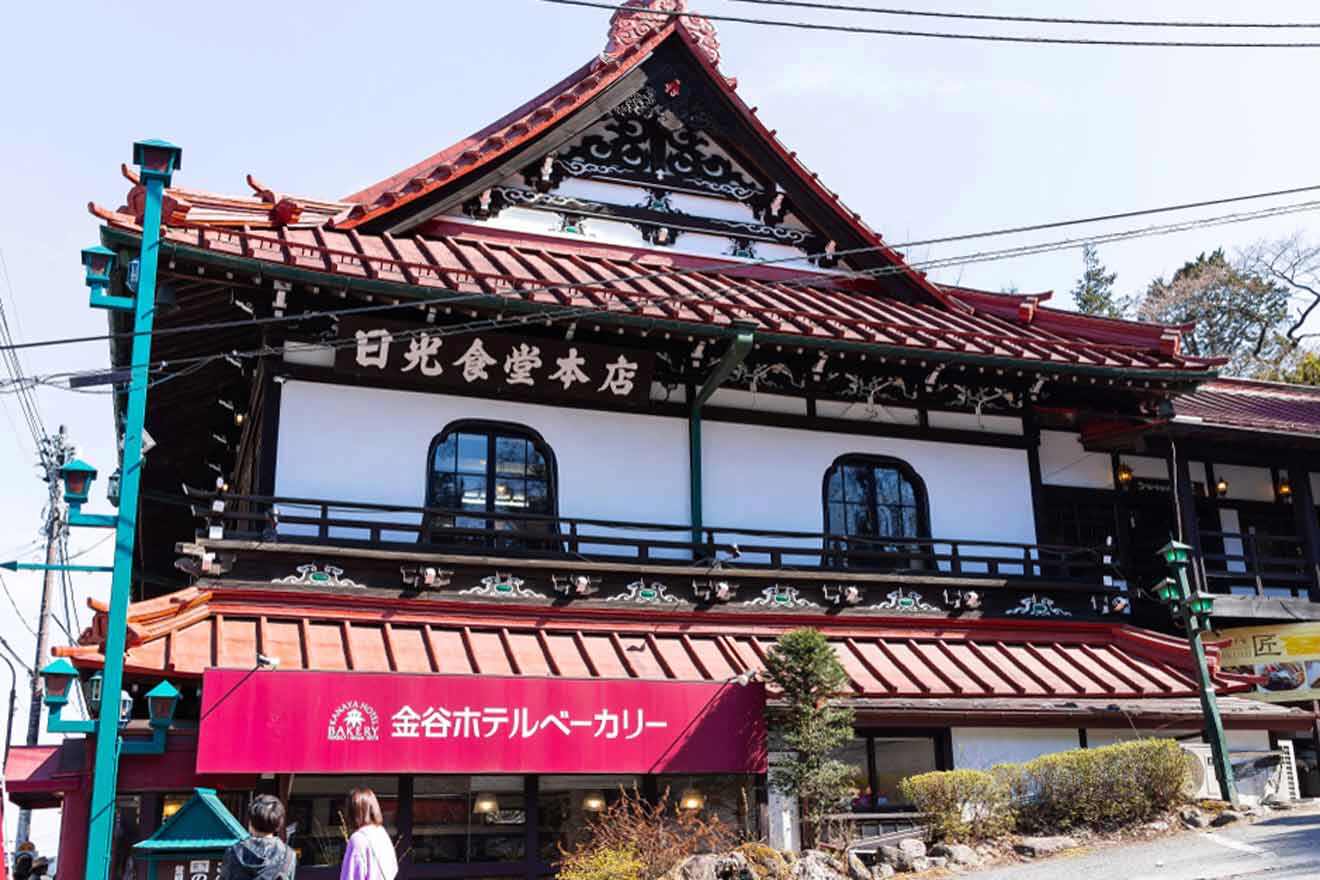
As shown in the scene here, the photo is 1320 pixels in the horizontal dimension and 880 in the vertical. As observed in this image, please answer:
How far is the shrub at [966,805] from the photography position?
13578 mm

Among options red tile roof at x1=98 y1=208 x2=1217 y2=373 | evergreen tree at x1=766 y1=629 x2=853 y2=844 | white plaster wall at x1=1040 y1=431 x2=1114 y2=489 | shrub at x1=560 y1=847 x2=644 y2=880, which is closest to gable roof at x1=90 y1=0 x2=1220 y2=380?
red tile roof at x1=98 y1=208 x2=1217 y2=373

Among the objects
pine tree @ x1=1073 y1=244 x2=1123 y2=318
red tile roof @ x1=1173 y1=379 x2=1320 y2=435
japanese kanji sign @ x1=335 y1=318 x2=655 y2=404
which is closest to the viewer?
japanese kanji sign @ x1=335 y1=318 x2=655 y2=404

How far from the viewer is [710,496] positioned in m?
17.5

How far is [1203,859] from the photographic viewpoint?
1199 cm

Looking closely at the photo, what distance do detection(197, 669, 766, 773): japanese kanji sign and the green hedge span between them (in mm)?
2224

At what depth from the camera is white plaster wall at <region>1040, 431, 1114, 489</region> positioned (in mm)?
20125

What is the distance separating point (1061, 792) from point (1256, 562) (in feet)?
29.4

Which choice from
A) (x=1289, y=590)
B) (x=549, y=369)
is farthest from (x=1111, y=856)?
(x=1289, y=590)

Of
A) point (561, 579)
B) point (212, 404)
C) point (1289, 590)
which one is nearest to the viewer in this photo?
point (561, 579)

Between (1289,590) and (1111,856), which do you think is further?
(1289,590)

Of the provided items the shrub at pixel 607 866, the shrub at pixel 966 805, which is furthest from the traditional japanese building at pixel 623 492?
the shrub at pixel 607 866

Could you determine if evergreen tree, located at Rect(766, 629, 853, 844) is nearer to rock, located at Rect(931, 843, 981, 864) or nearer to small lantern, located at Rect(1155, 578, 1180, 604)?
rock, located at Rect(931, 843, 981, 864)

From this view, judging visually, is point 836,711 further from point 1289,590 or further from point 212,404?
point 1289,590

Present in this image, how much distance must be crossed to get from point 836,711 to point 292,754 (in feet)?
19.3
